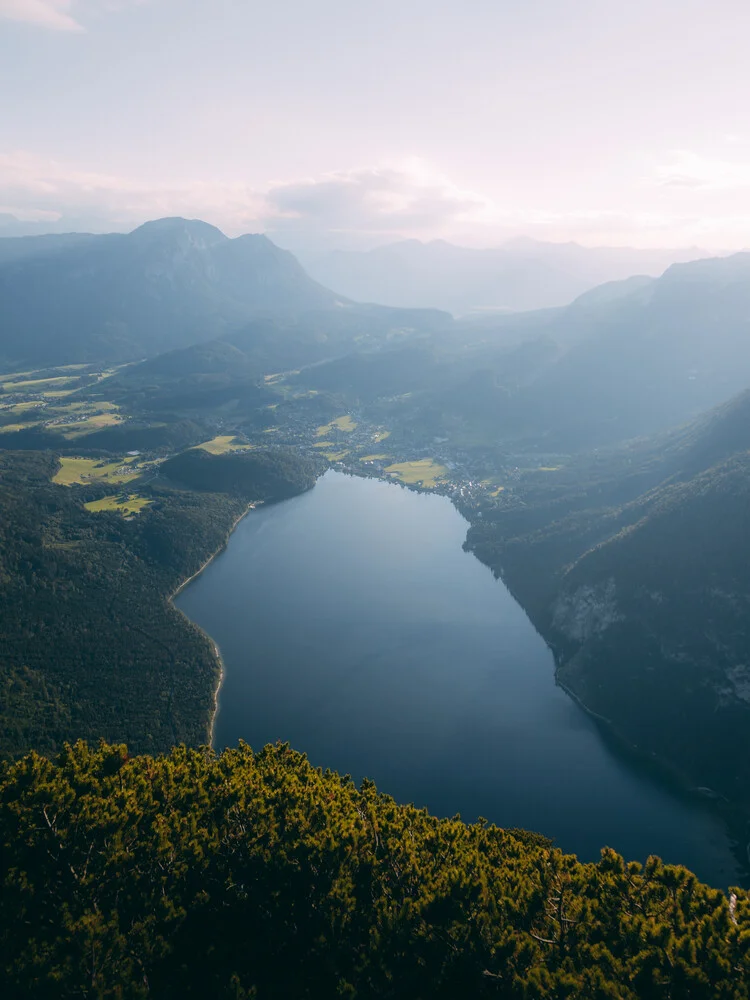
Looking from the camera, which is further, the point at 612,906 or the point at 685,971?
the point at 612,906

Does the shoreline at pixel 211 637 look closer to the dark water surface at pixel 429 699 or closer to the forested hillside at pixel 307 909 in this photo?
the dark water surface at pixel 429 699

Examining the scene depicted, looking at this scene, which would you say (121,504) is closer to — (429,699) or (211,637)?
(211,637)

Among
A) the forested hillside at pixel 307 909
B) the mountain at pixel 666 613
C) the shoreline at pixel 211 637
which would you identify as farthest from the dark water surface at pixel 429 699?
the forested hillside at pixel 307 909

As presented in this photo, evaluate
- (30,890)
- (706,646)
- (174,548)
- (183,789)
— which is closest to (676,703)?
(706,646)

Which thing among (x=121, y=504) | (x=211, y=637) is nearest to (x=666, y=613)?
(x=211, y=637)

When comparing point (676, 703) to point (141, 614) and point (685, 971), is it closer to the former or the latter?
Result: point (685, 971)

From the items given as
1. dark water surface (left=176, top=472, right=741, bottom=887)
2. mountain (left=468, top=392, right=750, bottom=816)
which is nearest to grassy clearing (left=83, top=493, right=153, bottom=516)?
dark water surface (left=176, top=472, right=741, bottom=887)

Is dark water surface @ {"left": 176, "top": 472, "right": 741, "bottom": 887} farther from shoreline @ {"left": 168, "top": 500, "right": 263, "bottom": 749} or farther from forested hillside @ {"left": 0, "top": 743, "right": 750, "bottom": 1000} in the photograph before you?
forested hillside @ {"left": 0, "top": 743, "right": 750, "bottom": 1000}
